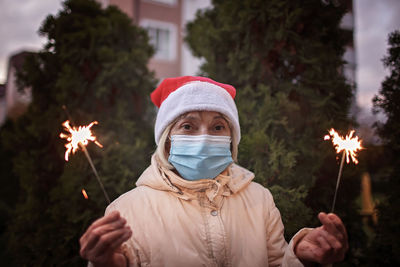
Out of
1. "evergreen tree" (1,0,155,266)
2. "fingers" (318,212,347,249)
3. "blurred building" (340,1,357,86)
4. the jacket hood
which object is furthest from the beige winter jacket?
"blurred building" (340,1,357,86)

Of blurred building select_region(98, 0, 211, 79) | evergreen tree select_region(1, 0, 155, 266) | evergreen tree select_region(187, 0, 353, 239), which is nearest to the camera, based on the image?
evergreen tree select_region(187, 0, 353, 239)

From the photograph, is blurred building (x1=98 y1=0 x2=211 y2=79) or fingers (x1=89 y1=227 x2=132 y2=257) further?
blurred building (x1=98 y1=0 x2=211 y2=79)

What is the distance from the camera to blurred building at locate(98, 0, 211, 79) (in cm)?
1041

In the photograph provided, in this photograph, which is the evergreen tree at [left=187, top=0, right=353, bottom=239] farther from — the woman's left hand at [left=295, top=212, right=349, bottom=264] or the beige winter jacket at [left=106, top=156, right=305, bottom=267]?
the woman's left hand at [left=295, top=212, right=349, bottom=264]

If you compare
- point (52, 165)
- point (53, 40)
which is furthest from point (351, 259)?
point (53, 40)

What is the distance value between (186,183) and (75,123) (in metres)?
2.41

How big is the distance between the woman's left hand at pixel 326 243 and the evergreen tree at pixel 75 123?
202cm

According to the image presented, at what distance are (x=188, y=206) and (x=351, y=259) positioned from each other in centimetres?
218

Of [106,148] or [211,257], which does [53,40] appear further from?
[211,257]

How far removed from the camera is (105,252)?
1514mm

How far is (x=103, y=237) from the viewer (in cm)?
146

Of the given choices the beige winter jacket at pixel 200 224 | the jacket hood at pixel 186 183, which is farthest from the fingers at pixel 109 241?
the jacket hood at pixel 186 183

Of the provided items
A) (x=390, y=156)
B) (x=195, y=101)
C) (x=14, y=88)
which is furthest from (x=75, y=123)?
(x=390, y=156)

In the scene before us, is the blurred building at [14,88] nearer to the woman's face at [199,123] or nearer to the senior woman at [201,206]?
the senior woman at [201,206]
